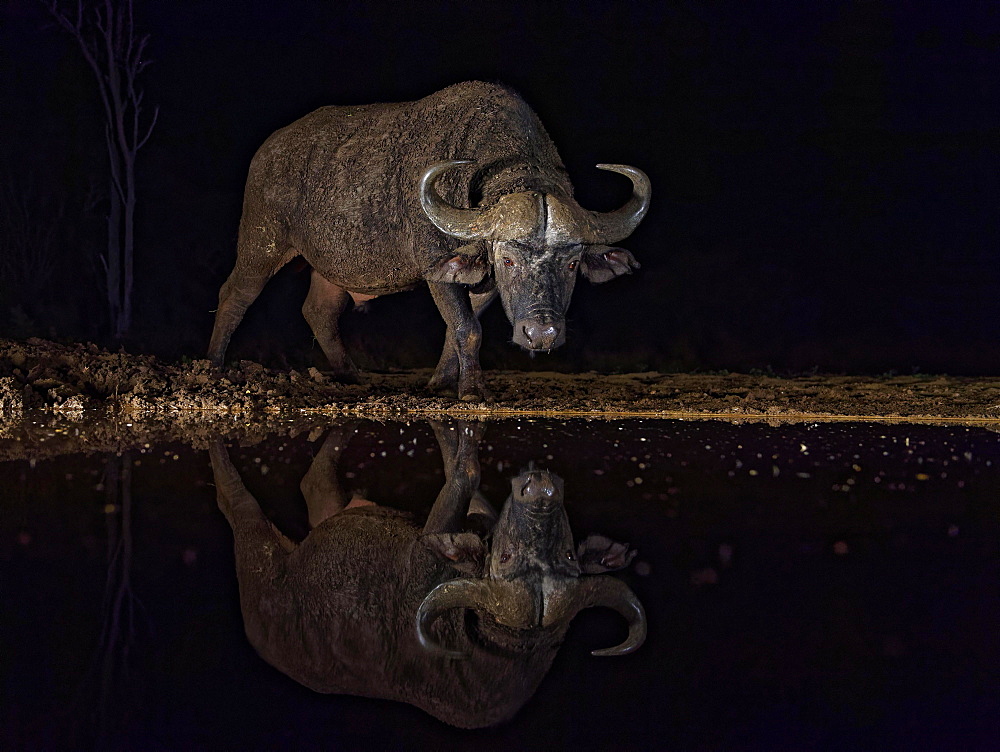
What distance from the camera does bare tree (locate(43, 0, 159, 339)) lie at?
43.3 ft

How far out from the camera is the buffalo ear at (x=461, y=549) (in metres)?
3.29

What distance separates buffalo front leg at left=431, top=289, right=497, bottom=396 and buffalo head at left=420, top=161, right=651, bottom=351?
4.25 feet

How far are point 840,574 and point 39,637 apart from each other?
218cm

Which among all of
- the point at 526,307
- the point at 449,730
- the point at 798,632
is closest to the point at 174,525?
the point at 449,730

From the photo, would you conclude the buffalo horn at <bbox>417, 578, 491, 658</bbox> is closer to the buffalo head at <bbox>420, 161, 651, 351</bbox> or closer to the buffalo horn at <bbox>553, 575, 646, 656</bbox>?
the buffalo horn at <bbox>553, 575, 646, 656</bbox>

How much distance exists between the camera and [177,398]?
743 centimetres

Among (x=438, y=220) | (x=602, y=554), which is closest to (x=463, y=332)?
(x=438, y=220)

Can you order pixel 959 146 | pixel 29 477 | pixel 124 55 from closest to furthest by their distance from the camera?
pixel 29 477, pixel 959 146, pixel 124 55

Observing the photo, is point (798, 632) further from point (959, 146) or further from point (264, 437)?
point (959, 146)

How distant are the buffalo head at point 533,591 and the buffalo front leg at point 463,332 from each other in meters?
3.98

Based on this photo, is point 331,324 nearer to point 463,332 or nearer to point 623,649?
point 463,332

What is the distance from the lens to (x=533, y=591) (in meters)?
3.04

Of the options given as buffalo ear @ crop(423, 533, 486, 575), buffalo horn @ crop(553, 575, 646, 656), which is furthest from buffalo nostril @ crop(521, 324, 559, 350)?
buffalo horn @ crop(553, 575, 646, 656)

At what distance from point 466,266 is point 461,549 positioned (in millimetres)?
3838
